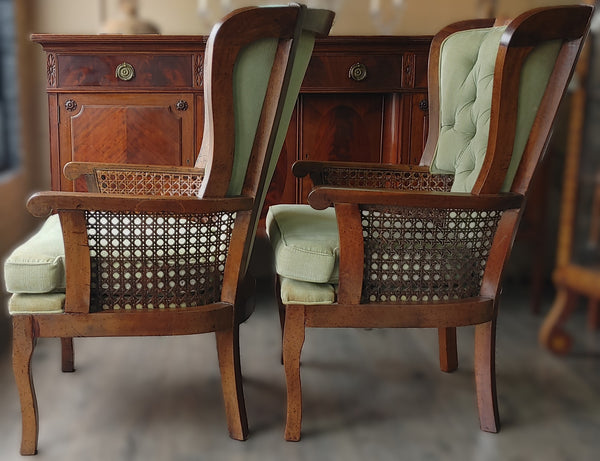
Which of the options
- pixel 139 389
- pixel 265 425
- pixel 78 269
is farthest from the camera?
pixel 139 389

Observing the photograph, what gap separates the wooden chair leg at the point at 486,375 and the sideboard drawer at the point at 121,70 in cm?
145

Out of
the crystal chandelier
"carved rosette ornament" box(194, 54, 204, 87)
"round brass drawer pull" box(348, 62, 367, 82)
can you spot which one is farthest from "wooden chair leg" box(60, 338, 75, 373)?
the crystal chandelier

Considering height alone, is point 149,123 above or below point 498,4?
below

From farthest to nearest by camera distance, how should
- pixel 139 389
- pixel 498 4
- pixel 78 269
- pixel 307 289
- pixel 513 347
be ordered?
pixel 498 4 < pixel 513 347 < pixel 139 389 < pixel 307 289 < pixel 78 269

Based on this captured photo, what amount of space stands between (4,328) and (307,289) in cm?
137

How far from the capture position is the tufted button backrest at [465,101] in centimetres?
171

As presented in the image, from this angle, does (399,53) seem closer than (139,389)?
No

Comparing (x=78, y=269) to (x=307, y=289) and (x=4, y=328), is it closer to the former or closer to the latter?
(x=307, y=289)

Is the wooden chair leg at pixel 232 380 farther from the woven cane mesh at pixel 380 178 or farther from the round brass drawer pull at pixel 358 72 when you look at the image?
the round brass drawer pull at pixel 358 72

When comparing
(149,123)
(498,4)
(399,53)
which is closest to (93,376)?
(149,123)

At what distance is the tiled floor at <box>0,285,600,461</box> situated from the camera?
1465 mm

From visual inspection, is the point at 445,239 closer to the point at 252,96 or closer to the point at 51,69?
the point at 252,96

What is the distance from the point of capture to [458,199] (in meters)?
1.40

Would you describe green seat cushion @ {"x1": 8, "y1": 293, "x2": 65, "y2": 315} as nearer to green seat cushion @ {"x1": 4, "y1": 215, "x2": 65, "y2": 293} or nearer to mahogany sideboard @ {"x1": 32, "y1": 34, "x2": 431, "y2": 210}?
green seat cushion @ {"x1": 4, "y1": 215, "x2": 65, "y2": 293}
